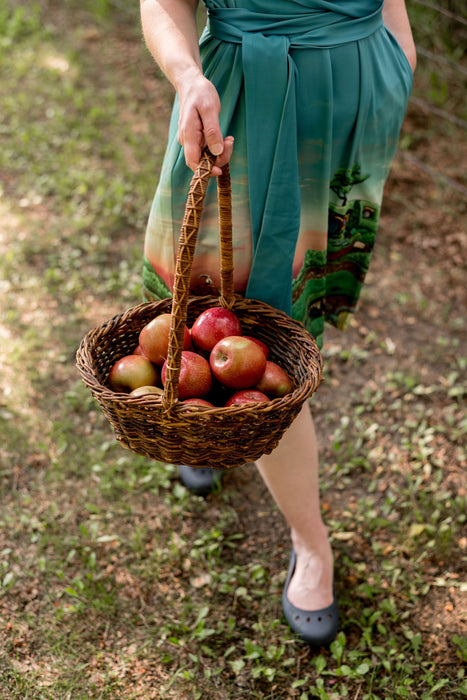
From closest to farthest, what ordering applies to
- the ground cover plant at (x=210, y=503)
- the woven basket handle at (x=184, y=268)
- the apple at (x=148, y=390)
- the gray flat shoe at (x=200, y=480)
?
the woven basket handle at (x=184, y=268) < the apple at (x=148, y=390) < the ground cover plant at (x=210, y=503) < the gray flat shoe at (x=200, y=480)

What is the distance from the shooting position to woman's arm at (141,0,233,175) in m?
1.12

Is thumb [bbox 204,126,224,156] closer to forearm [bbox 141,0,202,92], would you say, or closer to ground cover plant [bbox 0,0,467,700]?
forearm [bbox 141,0,202,92]

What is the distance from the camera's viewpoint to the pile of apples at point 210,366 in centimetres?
129

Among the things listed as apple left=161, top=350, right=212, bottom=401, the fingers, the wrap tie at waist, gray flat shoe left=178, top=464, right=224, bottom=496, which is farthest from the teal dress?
gray flat shoe left=178, top=464, right=224, bottom=496

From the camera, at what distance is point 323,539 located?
1721 millimetres

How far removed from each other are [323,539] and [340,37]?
1226 millimetres

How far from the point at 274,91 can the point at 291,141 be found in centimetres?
10

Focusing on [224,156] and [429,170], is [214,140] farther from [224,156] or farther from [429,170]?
[429,170]

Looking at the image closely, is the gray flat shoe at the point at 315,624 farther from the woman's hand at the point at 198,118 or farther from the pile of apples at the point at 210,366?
the woman's hand at the point at 198,118

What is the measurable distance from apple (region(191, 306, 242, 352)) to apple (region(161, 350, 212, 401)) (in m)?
0.05

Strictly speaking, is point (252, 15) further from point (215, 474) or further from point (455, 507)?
point (455, 507)

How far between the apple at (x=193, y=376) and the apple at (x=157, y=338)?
0.05 metres

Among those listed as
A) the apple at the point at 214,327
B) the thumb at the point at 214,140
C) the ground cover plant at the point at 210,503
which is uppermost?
the thumb at the point at 214,140

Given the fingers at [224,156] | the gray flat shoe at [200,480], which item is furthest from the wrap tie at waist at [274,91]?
the gray flat shoe at [200,480]
